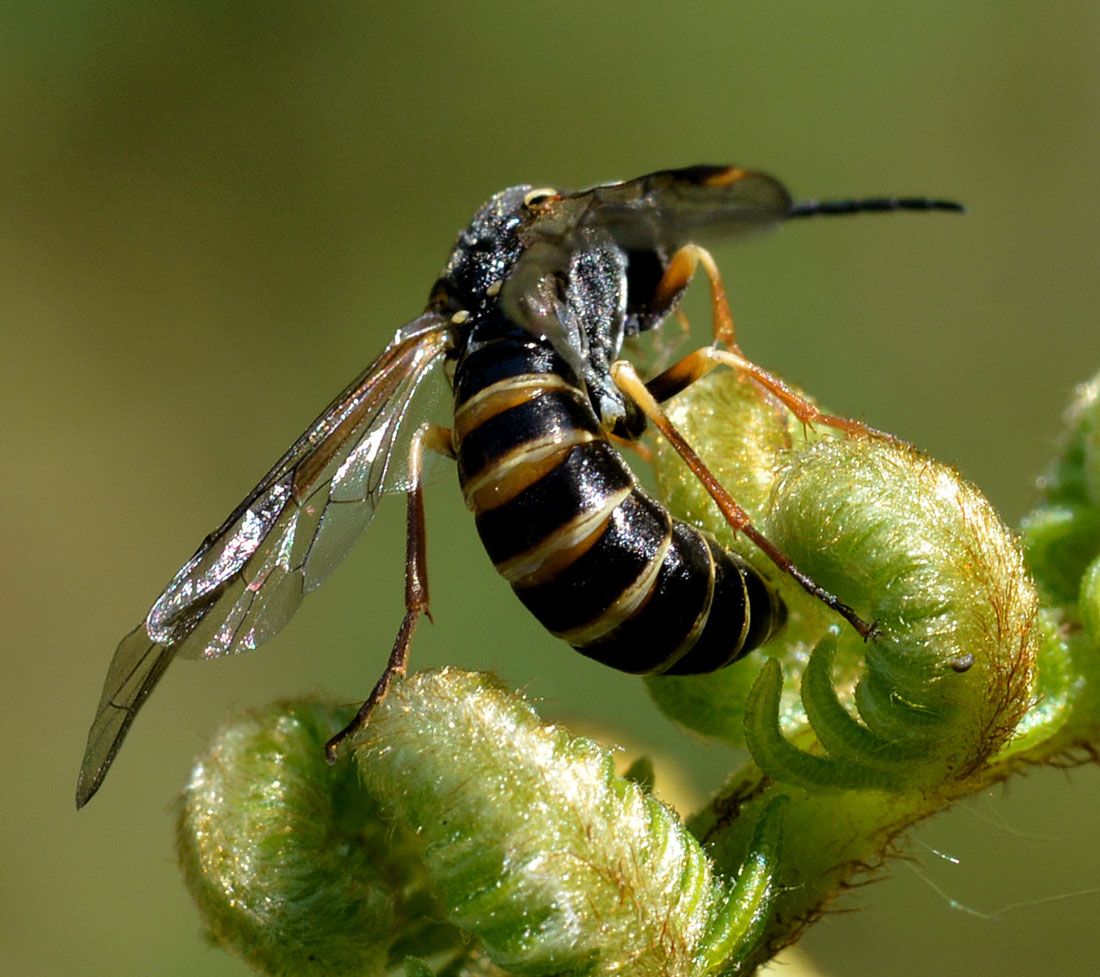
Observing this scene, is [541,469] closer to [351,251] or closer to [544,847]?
[544,847]

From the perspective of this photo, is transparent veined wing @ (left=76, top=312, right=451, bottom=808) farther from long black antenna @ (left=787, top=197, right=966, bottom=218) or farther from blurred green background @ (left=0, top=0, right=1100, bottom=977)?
blurred green background @ (left=0, top=0, right=1100, bottom=977)

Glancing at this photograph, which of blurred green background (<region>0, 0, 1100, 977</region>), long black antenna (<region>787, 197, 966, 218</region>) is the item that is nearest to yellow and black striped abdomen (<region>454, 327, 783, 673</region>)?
long black antenna (<region>787, 197, 966, 218</region>)

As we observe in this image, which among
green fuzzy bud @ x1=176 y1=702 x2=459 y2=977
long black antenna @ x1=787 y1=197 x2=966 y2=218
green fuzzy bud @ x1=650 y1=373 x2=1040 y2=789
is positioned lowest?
green fuzzy bud @ x1=176 y1=702 x2=459 y2=977

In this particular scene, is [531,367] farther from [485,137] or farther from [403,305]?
[485,137]

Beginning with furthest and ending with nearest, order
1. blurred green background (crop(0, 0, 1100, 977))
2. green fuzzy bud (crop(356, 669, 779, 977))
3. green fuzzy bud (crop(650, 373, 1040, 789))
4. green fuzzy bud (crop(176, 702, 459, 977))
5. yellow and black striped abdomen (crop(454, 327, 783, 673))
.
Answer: blurred green background (crop(0, 0, 1100, 977)) → yellow and black striped abdomen (crop(454, 327, 783, 673)) → green fuzzy bud (crop(176, 702, 459, 977)) → green fuzzy bud (crop(650, 373, 1040, 789)) → green fuzzy bud (crop(356, 669, 779, 977))

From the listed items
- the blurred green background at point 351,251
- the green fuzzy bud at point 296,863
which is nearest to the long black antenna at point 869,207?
the green fuzzy bud at point 296,863

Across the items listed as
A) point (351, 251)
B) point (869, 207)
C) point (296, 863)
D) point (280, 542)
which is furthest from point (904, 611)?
point (351, 251)

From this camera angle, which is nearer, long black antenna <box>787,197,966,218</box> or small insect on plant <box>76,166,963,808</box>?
small insect on plant <box>76,166,963,808</box>

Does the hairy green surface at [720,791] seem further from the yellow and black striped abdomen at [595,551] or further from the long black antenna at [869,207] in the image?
the long black antenna at [869,207]
